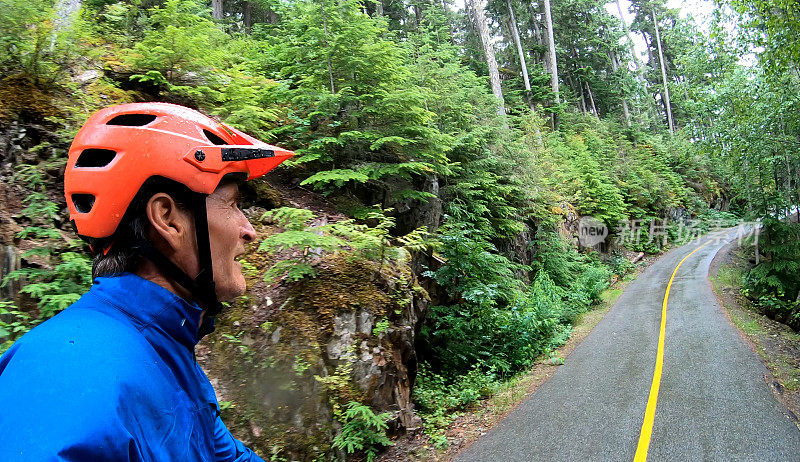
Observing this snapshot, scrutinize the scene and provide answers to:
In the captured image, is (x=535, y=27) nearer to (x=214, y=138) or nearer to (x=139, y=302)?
(x=214, y=138)

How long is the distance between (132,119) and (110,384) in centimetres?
99

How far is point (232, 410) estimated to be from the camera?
13.5 feet

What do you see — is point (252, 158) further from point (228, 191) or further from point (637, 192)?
point (637, 192)

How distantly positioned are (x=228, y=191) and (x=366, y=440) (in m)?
4.41

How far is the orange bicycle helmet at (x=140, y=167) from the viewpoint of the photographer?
119cm

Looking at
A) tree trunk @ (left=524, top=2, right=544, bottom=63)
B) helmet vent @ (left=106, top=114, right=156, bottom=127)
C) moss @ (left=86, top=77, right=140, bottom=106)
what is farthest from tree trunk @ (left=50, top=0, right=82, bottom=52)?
tree trunk @ (left=524, top=2, right=544, bottom=63)

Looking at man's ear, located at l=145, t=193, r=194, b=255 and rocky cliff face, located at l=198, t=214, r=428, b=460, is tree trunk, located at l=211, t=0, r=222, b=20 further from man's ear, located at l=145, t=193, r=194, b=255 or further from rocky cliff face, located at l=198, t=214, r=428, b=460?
man's ear, located at l=145, t=193, r=194, b=255

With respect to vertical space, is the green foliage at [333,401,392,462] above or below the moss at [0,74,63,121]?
below

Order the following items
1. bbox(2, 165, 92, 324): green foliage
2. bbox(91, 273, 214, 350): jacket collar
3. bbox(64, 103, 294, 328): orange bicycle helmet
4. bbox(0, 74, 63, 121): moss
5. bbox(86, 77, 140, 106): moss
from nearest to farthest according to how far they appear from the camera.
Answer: bbox(91, 273, 214, 350): jacket collar
bbox(64, 103, 294, 328): orange bicycle helmet
bbox(2, 165, 92, 324): green foliage
bbox(0, 74, 63, 121): moss
bbox(86, 77, 140, 106): moss

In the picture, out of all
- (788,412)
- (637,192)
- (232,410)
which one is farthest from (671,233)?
(232,410)

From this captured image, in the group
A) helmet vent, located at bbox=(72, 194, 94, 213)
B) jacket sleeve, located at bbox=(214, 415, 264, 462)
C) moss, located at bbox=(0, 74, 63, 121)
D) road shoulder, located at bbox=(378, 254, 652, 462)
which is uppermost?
moss, located at bbox=(0, 74, 63, 121)

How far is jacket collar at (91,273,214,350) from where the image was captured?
1048 mm

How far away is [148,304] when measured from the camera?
1.09 meters

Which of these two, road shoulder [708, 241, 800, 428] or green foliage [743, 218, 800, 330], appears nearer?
road shoulder [708, 241, 800, 428]
